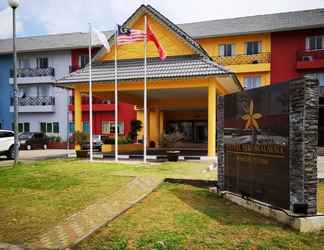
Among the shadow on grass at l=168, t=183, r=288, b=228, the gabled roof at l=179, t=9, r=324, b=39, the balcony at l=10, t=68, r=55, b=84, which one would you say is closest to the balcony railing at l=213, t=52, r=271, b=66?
the gabled roof at l=179, t=9, r=324, b=39

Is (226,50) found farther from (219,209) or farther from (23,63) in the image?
(219,209)

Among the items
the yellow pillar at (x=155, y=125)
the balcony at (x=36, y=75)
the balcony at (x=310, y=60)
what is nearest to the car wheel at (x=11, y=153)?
the yellow pillar at (x=155, y=125)

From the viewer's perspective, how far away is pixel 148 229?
596 centimetres

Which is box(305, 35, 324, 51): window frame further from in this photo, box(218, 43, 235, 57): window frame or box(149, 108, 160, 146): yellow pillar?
box(149, 108, 160, 146): yellow pillar

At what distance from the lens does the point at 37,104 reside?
39.1 metres

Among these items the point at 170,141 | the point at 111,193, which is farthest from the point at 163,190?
the point at 170,141

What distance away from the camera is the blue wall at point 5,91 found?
40188 millimetres

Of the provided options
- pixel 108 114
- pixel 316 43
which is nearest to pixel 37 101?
pixel 108 114

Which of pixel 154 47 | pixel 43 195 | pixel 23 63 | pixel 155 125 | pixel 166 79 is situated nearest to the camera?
pixel 43 195

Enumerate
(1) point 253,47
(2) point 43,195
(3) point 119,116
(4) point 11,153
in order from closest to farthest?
(2) point 43,195 → (4) point 11,153 → (1) point 253,47 → (3) point 119,116

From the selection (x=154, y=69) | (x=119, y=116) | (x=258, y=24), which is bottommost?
(x=119, y=116)

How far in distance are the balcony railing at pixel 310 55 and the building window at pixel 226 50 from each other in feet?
19.8

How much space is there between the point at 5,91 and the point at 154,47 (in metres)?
27.6

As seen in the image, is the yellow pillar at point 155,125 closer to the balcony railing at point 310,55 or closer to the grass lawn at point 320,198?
the balcony railing at point 310,55
